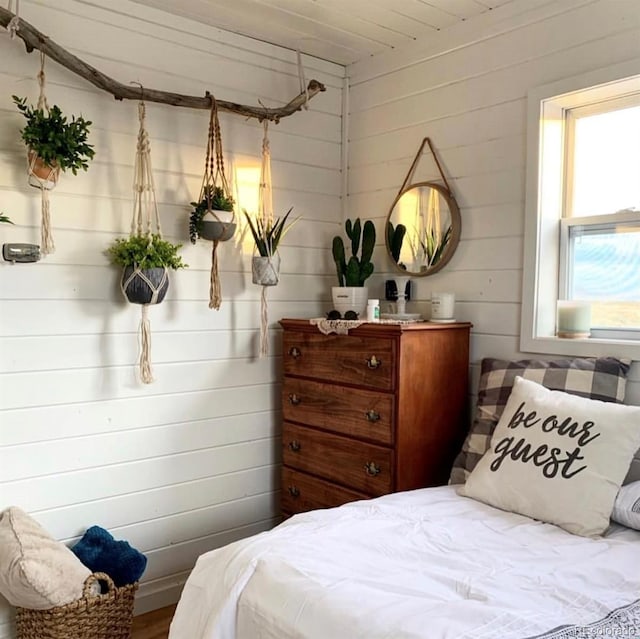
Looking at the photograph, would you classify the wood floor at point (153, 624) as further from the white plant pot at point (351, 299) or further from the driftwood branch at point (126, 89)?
the driftwood branch at point (126, 89)

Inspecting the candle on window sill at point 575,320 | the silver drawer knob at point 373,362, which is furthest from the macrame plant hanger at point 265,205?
the candle on window sill at point 575,320

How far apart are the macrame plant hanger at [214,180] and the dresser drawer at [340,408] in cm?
50

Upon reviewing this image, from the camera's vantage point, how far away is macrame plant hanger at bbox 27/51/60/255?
2.16 meters

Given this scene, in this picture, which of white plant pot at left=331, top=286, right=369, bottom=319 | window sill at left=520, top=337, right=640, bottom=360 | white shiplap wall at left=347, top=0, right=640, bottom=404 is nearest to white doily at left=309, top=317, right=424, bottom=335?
white plant pot at left=331, top=286, right=369, bottom=319

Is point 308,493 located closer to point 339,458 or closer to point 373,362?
point 339,458

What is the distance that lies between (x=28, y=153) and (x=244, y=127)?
969 mm

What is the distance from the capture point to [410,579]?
1511 mm

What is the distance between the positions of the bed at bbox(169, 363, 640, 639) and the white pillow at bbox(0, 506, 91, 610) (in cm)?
53

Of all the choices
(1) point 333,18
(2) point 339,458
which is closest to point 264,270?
(2) point 339,458

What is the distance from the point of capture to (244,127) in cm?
284

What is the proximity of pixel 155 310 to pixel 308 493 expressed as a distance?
0.98 meters

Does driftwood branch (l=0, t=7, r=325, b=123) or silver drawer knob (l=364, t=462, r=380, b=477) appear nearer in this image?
driftwood branch (l=0, t=7, r=325, b=123)

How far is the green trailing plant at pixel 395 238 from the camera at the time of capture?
9.51 feet

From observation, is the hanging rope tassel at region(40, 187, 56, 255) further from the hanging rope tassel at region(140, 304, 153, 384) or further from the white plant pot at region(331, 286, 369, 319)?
the white plant pot at region(331, 286, 369, 319)
